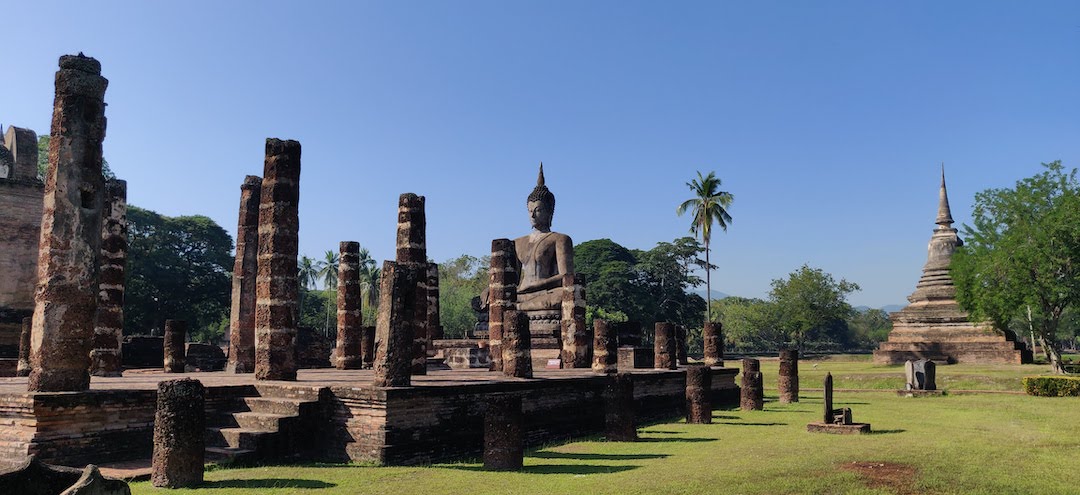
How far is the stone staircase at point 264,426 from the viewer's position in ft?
34.3

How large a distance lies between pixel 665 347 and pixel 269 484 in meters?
14.5

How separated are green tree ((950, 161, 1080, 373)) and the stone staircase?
28735 millimetres

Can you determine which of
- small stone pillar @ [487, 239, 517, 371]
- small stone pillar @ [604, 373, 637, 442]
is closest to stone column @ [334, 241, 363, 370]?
small stone pillar @ [487, 239, 517, 371]

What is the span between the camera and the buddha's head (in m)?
28.6

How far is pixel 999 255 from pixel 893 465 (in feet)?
82.5

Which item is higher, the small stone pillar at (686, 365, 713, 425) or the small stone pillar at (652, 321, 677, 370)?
the small stone pillar at (652, 321, 677, 370)

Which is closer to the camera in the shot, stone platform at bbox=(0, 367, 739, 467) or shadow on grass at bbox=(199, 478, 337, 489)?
shadow on grass at bbox=(199, 478, 337, 489)

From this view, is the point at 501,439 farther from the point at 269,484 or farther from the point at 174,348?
the point at 174,348

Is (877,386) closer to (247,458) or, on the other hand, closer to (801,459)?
(801,459)

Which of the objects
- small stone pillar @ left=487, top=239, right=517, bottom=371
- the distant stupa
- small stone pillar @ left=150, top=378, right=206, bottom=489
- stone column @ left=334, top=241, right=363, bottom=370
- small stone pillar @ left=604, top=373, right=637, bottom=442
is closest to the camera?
small stone pillar @ left=150, top=378, right=206, bottom=489

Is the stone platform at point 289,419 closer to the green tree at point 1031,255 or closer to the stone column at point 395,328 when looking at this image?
the stone column at point 395,328

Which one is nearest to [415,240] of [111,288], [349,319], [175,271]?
[349,319]

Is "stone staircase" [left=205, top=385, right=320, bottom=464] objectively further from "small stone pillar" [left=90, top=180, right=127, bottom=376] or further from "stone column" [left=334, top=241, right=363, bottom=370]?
"stone column" [left=334, top=241, right=363, bottom=370]

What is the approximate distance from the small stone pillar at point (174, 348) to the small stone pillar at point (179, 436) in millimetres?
11846
